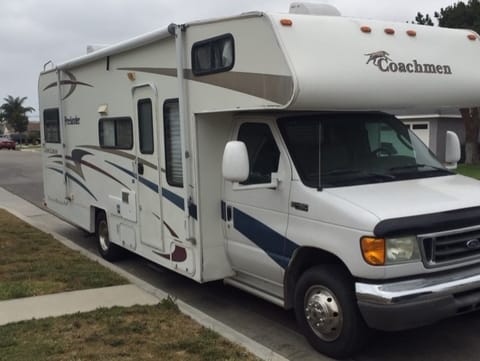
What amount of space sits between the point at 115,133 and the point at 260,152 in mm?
2803

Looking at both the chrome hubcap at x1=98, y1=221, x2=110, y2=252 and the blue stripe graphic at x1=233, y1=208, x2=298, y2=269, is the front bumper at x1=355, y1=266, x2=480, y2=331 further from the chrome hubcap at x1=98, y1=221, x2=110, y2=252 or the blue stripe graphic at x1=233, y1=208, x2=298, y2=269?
the chrome hubcap at x1=98, y1=221, x2=110, y2=252

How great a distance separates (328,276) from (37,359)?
2369 mm

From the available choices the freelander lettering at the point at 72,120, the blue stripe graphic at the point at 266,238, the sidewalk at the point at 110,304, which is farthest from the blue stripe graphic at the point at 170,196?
the freelander lettering at the point at 72,120

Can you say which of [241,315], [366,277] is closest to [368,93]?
[366,277]

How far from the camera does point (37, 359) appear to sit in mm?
4574

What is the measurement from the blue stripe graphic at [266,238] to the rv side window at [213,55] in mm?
1379

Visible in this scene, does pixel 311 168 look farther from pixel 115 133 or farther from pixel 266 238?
pixel 115 133

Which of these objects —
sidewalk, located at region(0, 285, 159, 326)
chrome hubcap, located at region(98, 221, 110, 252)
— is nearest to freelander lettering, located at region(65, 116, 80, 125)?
chrome hubcap, located at region(98, 221, 110, 252)

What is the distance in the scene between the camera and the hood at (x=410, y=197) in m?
4.43

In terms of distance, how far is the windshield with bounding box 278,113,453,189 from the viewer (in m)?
5.08

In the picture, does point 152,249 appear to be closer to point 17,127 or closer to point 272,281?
point 272,281

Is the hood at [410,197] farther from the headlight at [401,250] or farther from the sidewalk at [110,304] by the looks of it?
the sidewalk at [110,304]

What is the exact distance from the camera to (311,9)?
5.38 metres

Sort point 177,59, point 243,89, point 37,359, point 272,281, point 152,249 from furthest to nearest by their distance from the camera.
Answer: point 152,249 → point 177,59 → point 272,281 → point 243,89 → point 37,359
